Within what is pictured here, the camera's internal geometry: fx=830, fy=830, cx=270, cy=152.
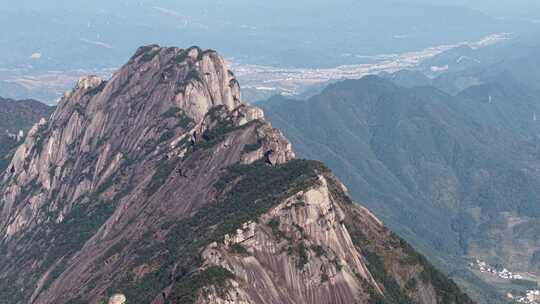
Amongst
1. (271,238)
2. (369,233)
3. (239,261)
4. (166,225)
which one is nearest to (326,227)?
(271,238)

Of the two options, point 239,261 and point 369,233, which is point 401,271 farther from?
point 239,261

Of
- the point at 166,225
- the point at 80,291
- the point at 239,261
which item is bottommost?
the point at 80,291

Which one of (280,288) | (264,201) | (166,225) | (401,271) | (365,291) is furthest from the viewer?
(166,225)

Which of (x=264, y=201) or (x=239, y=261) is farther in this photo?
(x=264, y=201)

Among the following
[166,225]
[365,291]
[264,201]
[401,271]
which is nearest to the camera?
[365,291]

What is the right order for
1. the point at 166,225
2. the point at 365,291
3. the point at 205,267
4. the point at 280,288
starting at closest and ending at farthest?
the point at 205,267 → the point at 280,288 → the point at 365,291 → the point at 166,225

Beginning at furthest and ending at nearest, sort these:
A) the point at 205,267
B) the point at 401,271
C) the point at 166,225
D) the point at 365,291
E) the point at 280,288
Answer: the point at 166,225
the point at 401,271
the point at 365,291
the point at 280,288
the point at 205,267

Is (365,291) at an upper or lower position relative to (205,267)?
lower

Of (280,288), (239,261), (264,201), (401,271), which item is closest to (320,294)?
(280,288)

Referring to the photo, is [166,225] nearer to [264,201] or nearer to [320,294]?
[264,201]
